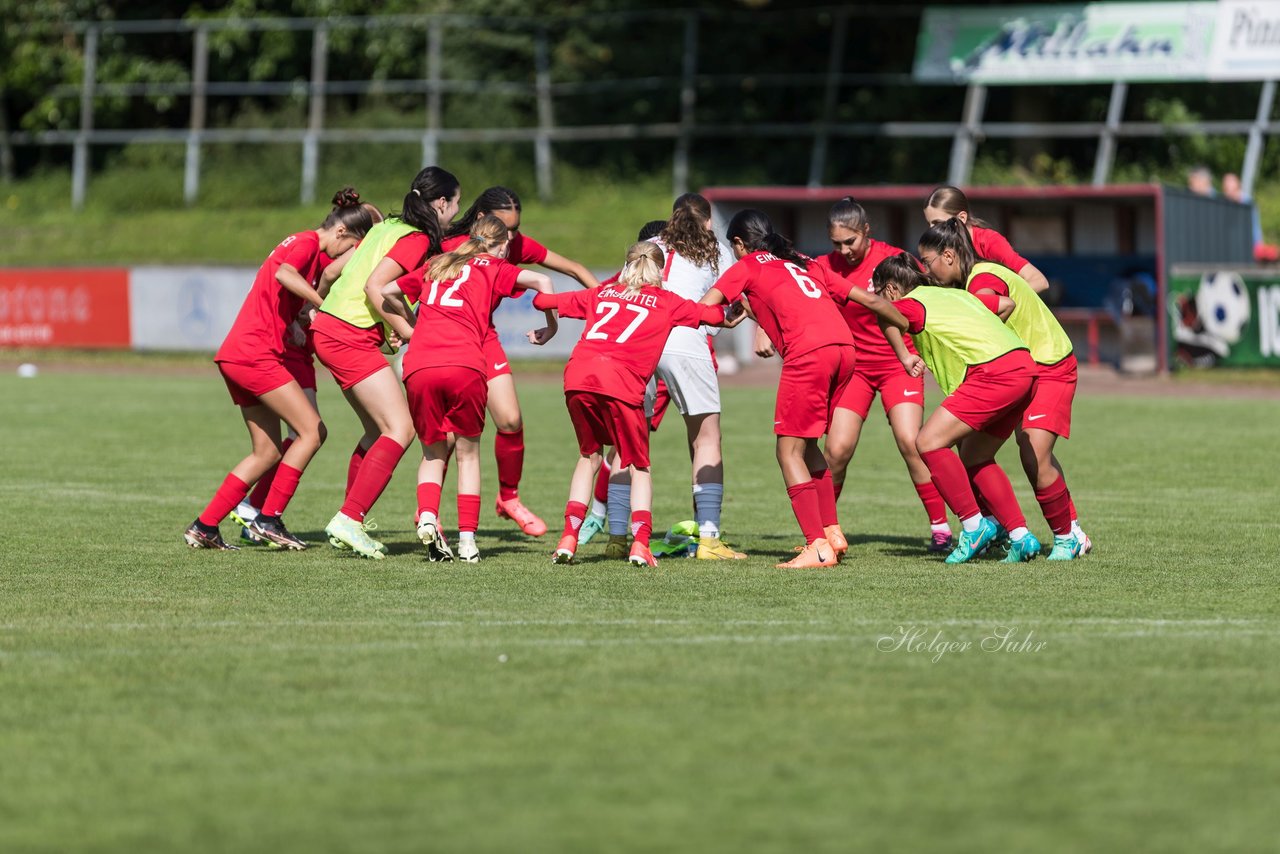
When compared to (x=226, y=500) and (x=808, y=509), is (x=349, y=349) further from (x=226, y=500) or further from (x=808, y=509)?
(x=808, y=509)

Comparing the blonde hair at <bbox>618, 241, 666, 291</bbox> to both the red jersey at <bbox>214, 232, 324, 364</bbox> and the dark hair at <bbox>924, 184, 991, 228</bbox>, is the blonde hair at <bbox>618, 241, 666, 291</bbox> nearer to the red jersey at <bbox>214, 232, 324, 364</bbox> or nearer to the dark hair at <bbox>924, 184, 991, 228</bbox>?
the dark hair at <bbox>924, 184, 991, 228</bbox>

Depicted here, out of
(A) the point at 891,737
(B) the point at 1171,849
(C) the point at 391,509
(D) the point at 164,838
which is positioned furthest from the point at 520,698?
(C) the point at 391,509

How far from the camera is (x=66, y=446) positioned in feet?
51.2

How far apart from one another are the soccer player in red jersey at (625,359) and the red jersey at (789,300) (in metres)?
0.20

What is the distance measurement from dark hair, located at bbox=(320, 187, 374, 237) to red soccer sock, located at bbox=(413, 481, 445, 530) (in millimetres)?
1449

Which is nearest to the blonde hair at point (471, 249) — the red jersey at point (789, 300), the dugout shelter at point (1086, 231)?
the red jersey at point (789, 300)

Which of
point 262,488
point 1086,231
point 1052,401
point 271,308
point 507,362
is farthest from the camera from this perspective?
point 1086,231

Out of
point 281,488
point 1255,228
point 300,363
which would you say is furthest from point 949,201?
point 1255,228

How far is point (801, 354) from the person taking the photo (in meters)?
8.74

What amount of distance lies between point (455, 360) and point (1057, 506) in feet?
9.87

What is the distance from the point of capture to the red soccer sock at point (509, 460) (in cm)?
1000

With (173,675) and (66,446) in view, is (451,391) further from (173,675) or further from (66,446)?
(66,446)

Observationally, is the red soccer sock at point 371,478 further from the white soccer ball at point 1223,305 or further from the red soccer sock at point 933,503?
the white soccer ball at point 1223,305

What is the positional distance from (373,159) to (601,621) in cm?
2847
